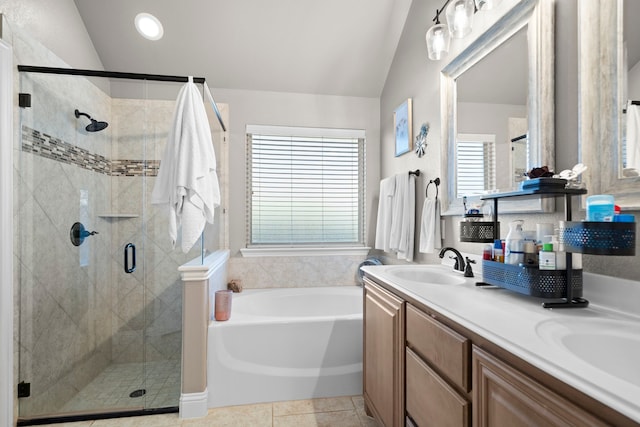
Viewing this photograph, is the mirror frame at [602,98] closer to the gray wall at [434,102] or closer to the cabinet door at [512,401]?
the gray wall at [434,102]

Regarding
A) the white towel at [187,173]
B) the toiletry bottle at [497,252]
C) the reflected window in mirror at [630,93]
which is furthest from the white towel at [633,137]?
the white towel at [187,173]

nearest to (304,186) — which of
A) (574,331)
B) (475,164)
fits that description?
(475,164)

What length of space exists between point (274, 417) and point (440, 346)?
4.33 ft

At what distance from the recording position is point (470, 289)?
Answer: 125 cm

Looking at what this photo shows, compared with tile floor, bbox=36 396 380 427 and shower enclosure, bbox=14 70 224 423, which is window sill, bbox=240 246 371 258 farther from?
tile floor, bbox=36 396 380 427

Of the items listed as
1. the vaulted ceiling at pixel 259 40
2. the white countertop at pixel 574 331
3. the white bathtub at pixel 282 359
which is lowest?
the white bathtub at pixel 282 359

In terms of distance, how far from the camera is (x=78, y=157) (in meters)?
2.19

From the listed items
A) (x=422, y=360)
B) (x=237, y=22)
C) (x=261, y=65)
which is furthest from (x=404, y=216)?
(x=237, y=22)

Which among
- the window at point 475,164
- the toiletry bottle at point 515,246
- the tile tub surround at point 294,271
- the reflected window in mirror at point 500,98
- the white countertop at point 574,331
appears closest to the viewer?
the white countertop at point 574,331

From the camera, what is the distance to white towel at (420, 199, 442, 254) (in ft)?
6.71

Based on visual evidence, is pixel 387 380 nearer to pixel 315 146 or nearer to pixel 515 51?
pixel 515 51

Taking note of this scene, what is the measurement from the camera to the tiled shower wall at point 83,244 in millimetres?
1853

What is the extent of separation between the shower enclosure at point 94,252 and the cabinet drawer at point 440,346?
1.53 metres

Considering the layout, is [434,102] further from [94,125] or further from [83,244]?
[83,244]
